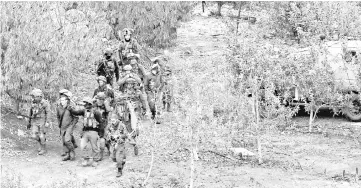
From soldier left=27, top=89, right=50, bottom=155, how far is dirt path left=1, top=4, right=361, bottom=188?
0.40 metres

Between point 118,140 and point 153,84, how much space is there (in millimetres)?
3710

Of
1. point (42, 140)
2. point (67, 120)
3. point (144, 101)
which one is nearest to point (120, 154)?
point (67, 120)

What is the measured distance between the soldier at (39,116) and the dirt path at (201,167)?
1.33 ft

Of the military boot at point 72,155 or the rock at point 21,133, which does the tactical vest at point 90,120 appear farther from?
the rock at point 21,133

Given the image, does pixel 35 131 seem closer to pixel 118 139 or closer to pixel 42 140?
pixel 42 140

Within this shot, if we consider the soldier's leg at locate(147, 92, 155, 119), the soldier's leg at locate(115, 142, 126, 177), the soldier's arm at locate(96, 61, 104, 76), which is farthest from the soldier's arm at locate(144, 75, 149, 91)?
the soldier's leg at locate(115, 142, 126, 177)

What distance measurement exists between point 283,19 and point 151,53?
6.40 meters

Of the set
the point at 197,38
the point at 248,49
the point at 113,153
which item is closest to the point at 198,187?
the point at 113,153

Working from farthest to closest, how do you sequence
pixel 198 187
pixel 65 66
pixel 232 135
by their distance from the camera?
pixel 65 66 < pixel 232 135 < pixel 198 187

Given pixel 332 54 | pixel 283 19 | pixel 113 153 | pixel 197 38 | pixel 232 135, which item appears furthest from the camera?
pixel 197 38

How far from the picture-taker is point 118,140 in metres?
11.7

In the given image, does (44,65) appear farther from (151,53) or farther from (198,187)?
(151,53)

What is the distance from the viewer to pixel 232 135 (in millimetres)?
13156

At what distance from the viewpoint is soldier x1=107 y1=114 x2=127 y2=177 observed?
38.1ft
